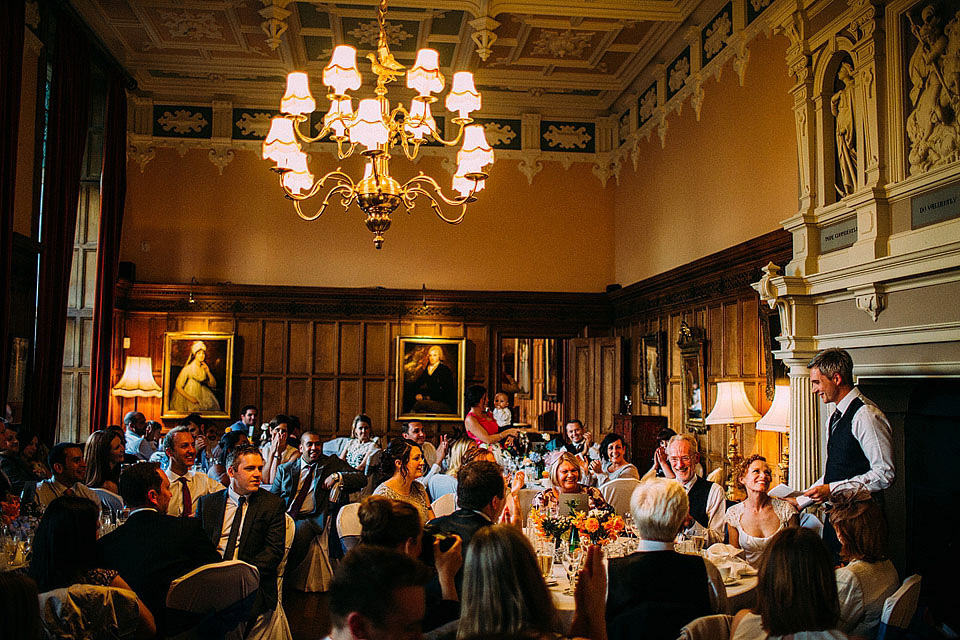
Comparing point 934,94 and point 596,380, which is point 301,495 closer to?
point 934,94

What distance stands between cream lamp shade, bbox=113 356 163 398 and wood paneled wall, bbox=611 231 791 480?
715cm

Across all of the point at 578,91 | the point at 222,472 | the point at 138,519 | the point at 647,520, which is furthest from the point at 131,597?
the point at 578,91

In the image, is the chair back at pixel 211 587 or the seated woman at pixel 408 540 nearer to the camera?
the seated woman at pixel 408 540

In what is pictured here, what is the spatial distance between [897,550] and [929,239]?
7.04ft

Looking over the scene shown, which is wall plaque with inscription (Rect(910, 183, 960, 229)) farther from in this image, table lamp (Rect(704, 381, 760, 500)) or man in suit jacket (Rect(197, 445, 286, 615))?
man in suit jacket (Rect(197, 445, 286, 615))

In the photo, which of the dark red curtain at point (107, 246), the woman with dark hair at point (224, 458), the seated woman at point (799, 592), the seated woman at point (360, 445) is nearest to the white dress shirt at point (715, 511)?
the seated woman at point (799, 592)

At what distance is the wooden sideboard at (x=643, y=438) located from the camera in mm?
10766

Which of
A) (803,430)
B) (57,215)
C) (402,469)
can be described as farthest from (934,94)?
(57,215)

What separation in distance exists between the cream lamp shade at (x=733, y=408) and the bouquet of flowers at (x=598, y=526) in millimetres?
3665

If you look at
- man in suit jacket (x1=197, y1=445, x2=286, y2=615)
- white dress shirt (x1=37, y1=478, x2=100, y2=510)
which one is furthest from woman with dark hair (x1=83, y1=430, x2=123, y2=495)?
man in suit jacket (x1=197, y1=445, x2=286, y2=615)

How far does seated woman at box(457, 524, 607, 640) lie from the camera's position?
6.98ft

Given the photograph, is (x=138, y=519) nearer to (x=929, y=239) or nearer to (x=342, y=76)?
(x=342, y=76)

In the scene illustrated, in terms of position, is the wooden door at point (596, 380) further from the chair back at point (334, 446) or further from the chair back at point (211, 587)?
the chair back at point (211, 587)

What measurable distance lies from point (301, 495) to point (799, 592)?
201 inches
